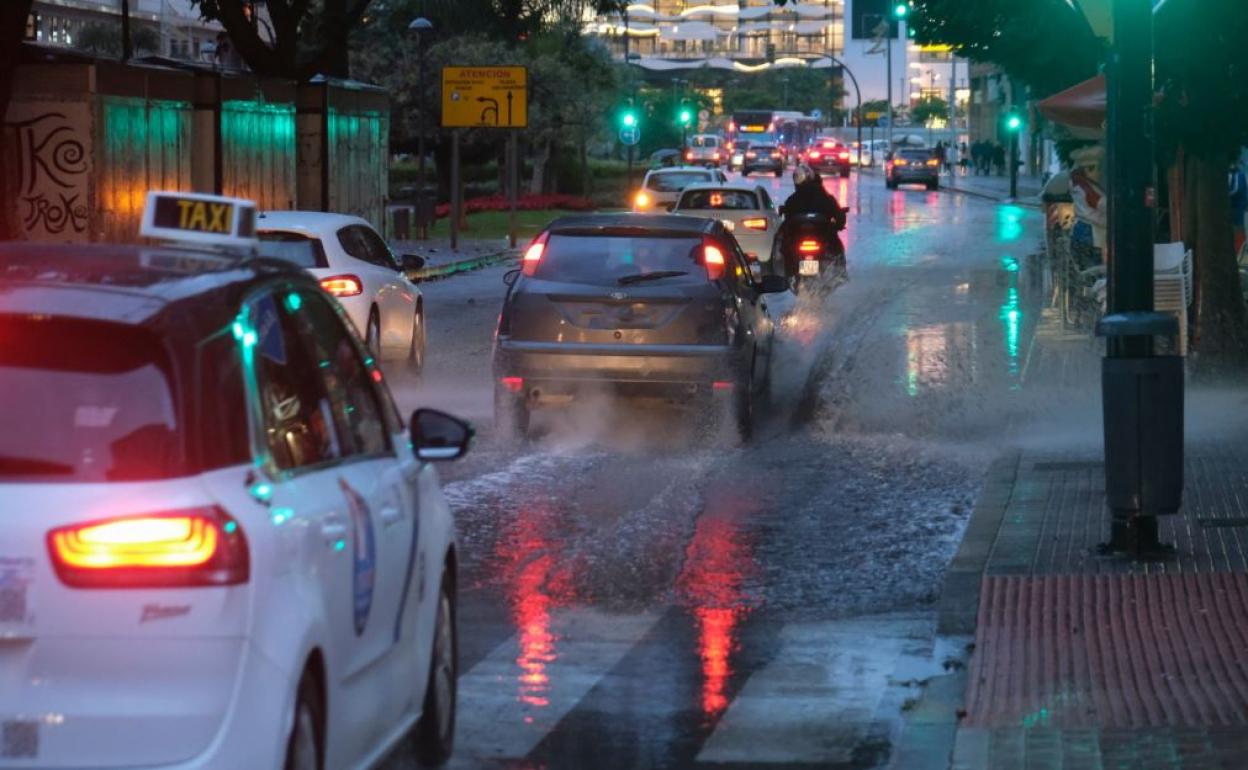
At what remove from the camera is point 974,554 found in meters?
10.9

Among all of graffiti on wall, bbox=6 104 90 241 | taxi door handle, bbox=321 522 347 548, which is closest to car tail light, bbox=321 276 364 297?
graffiti on wall, bbox=6 104 90 241

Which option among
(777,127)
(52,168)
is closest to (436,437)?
(52,168)

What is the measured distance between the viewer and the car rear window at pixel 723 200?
32375 mm

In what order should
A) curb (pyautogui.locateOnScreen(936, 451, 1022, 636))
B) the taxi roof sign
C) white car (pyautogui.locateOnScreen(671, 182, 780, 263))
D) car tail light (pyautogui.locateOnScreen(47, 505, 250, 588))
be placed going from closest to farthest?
car tail light (pyautogui.locateOnScreen(47, 505, 250, 588))
the taxi roof sign
curb (pyautogui.locateOnScreen(936, 451, 1022, 636))
white car (pyautogui.locateOnScreen(671, 182, 780, 263))

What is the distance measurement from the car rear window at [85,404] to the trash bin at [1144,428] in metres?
6.38

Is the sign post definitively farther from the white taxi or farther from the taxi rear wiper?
the white taxi

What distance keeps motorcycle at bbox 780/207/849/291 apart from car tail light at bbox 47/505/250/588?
24.9 metres

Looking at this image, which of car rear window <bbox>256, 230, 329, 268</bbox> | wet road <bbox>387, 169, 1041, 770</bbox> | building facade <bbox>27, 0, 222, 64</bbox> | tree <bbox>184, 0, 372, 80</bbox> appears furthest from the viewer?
building facade <bbox>27, 0, 222, 64</bbox>

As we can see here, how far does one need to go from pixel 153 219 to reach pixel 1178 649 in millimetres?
4490

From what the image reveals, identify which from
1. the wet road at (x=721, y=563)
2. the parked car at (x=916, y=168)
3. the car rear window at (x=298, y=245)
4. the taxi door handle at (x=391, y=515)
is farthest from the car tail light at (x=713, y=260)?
the parked car at (x=916, y=168)

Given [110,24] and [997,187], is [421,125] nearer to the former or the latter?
[110,24]

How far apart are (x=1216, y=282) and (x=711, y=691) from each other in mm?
12401

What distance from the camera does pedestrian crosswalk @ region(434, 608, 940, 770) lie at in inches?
289

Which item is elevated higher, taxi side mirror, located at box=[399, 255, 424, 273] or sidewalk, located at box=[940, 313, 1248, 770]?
taxi side mirror, located at box=[399, 255, 424, 273]
